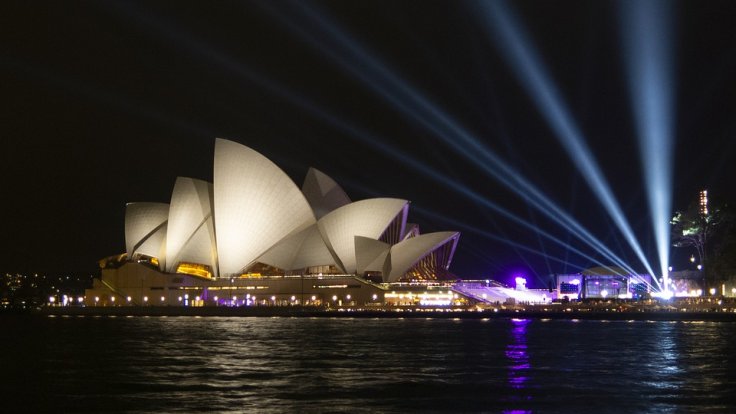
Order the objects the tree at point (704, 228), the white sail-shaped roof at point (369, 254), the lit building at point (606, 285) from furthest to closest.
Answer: the lit building at point (606, 285) → the white sail-shaped roof at point (369, 254) → the tree at point (704, 228)

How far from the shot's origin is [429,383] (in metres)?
30.4

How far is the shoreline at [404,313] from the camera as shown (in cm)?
8081

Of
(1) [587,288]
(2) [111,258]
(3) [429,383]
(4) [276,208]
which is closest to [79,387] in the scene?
(3) [429,383]

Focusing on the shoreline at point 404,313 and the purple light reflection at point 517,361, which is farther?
the shoreline at point 404,313

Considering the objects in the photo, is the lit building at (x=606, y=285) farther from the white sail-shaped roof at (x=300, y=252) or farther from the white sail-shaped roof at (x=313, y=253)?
the white sail-shaped roof at (x=300, y=252)

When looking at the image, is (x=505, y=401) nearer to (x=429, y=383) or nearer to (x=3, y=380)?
(x=429, y=383)

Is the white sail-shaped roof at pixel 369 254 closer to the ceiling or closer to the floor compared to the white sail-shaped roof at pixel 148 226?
closer to the floor

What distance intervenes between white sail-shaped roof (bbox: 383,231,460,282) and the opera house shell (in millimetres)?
116

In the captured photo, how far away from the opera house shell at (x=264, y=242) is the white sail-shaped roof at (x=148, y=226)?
12 centimetres

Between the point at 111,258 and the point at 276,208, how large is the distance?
35245 millimetres

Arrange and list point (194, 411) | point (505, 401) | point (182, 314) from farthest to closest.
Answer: point (182, 314), point (505, 401), point (194, 411)

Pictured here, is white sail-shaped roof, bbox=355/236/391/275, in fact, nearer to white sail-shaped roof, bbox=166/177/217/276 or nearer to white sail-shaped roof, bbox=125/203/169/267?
white sail-shaped roof, bbox=166/177/217/276

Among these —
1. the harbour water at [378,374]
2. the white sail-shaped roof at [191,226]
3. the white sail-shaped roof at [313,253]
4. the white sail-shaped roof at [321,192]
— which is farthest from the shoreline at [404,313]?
the harbour water at [378,374]

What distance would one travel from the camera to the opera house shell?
94.2m
